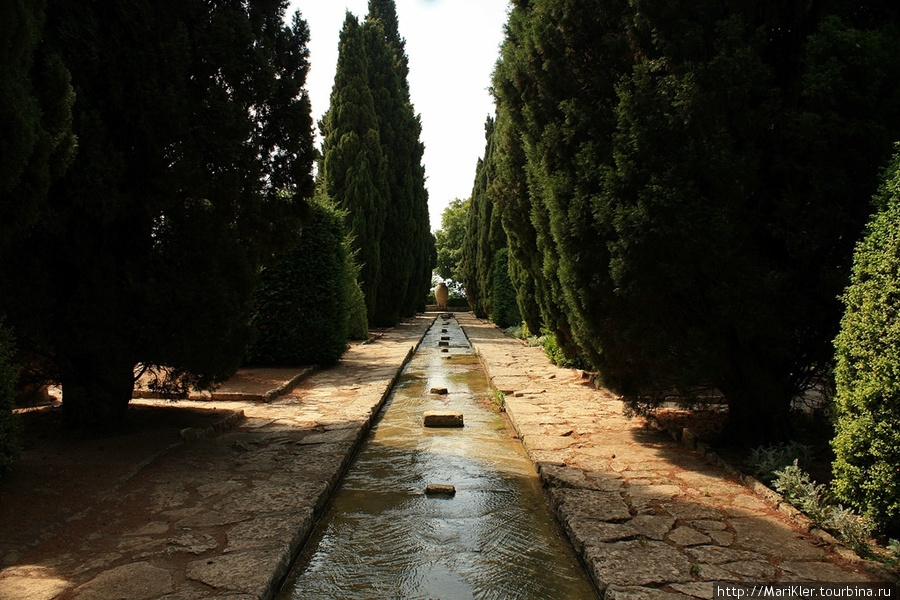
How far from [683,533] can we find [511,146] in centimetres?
737

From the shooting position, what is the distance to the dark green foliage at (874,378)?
2.76 m

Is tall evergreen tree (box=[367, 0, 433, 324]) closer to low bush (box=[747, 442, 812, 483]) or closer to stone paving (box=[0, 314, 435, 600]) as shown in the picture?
stone paving (box=[0, 314, 435, 600])

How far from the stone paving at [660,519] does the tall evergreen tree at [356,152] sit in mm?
12969

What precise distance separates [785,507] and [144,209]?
5103 mm

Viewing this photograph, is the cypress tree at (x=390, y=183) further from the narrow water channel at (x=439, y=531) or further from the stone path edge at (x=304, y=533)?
the narrow water channel at (x=439, y=531)

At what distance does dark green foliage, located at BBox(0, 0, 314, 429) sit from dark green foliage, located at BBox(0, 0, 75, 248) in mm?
807

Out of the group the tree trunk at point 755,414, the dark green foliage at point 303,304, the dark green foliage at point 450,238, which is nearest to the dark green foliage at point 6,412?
the tree trunk at point 755,414

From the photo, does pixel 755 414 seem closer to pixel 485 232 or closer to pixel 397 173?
pixel 485 232

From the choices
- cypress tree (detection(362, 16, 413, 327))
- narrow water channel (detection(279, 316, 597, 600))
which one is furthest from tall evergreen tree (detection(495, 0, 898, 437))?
cypress tree (detection(362, 16, 413, 327))

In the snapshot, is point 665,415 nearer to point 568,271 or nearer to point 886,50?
point 568,271

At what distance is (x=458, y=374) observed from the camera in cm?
984

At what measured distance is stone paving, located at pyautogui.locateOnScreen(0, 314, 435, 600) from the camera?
8.33ft

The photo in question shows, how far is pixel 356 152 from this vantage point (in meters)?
18.4

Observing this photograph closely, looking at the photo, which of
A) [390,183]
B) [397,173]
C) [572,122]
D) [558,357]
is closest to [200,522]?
[572,122]
